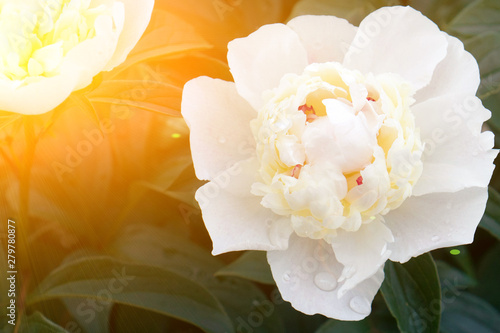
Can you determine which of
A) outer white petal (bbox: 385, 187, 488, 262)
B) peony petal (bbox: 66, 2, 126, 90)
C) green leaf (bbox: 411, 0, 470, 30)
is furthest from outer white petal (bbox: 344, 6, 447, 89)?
green leaf (bbox: 411, 0, 470, 30)

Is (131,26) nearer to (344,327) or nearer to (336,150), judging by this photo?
(336,150)

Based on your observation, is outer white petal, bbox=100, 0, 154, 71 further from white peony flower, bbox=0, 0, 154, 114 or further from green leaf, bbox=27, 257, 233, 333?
green leaf, bbox=27, 257, 233, 333

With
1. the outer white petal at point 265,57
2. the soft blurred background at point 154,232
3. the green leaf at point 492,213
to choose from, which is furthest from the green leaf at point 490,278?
the outer white petal at point 265,57

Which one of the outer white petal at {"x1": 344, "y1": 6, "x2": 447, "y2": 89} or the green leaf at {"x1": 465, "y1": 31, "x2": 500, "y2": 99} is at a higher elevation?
the outer white petal at {"x1": 344, "y1": 6, "x2": 447, "y2": 89}

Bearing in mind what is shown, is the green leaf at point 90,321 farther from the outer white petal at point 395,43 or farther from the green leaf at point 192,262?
the outer white petal at point 395,43

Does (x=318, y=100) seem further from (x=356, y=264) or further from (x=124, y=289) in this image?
(x=124, y=289)

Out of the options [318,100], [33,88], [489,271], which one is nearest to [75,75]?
[33,88]
